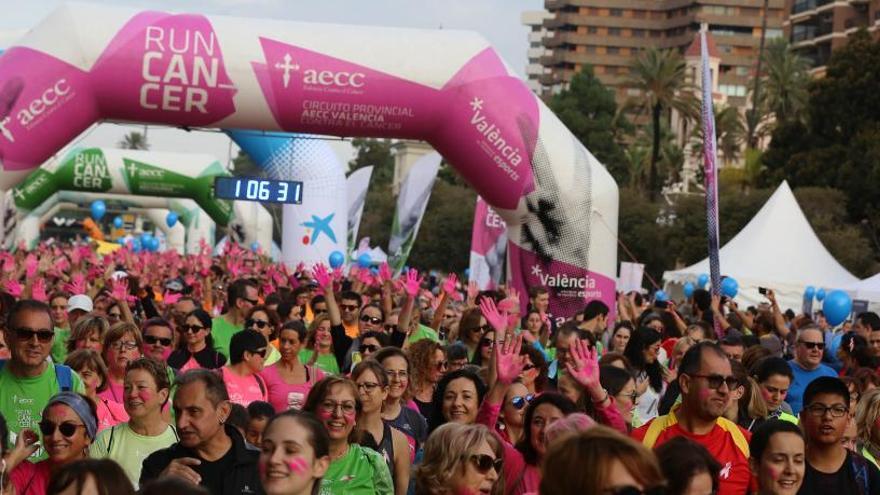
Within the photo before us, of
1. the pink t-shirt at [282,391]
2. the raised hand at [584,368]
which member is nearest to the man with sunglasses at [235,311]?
the pink t-shirt at [282,391]

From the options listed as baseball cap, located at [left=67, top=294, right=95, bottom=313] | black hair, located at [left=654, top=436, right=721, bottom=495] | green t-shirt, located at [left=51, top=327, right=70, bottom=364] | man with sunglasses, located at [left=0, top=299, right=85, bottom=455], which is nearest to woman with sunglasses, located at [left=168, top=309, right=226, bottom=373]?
green t-shirt, located at [left=51, top=327, right=70, bottom=364]

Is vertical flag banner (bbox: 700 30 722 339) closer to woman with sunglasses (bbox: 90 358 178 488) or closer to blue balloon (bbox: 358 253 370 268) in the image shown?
woman with sunglasses (bbox: 90 358 178 488)

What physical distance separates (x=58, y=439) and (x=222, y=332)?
5256mm

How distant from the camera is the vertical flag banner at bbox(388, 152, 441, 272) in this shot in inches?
947

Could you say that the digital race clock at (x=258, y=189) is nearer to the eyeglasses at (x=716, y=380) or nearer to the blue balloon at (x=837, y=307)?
the blue balloon at (x=837, y=307)

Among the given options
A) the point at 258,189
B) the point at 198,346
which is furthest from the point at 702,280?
the point at 198,346

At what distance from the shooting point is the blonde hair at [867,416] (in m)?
7.00

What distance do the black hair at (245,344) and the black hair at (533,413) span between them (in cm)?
286

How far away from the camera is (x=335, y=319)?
1021 cm

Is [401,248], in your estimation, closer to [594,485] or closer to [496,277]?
[496,277]

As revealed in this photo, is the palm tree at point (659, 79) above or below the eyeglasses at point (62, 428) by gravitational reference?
above

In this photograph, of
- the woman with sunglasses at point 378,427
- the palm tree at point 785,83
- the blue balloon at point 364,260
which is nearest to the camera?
the woman with sunglasses at point 378,427

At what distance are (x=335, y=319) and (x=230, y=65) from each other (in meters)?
6.13

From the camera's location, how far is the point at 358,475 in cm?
580
